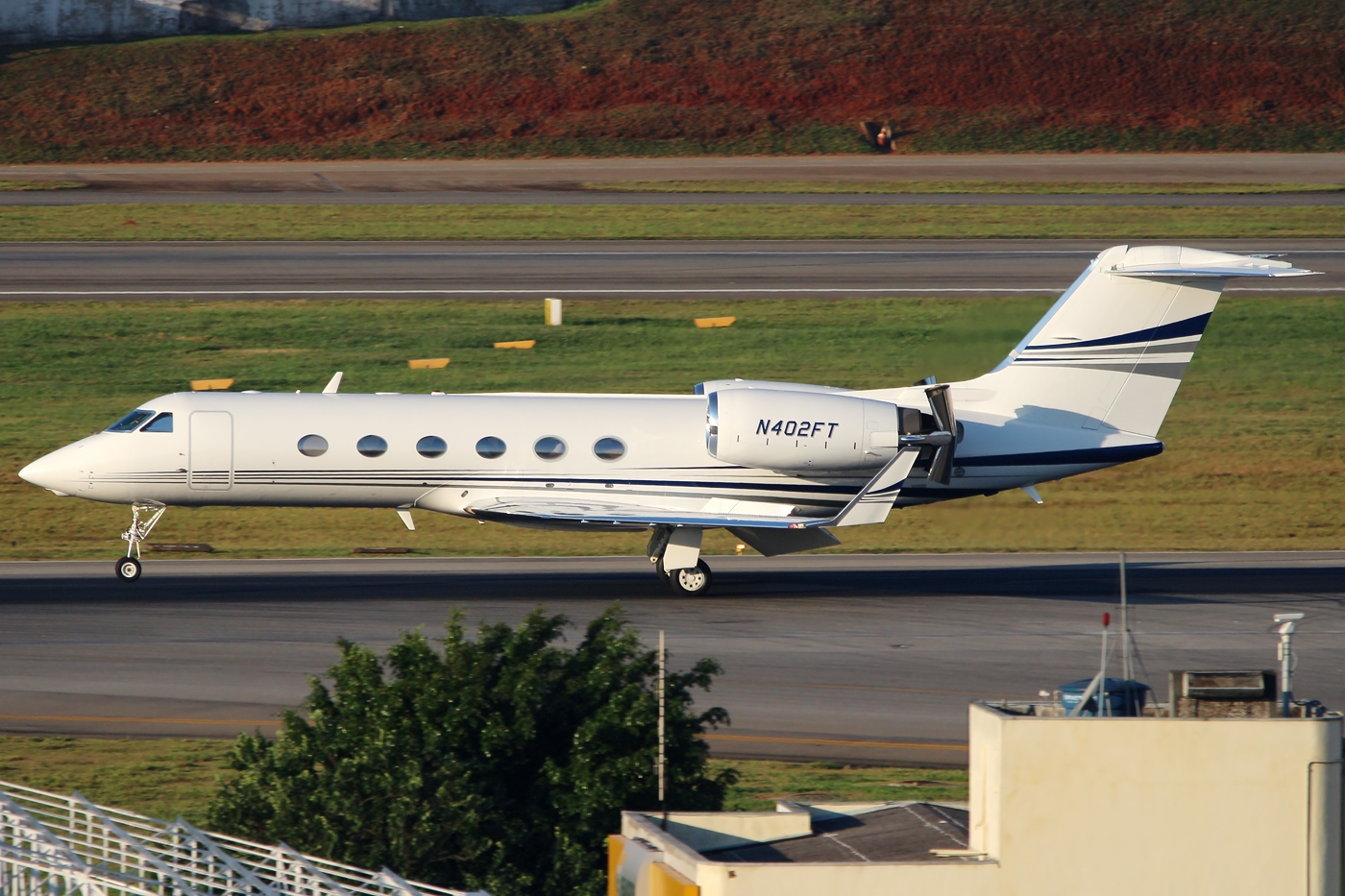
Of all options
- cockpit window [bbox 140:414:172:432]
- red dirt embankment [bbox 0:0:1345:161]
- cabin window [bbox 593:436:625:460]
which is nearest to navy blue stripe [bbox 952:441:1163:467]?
cabin window [bbox 593:436:625:460]

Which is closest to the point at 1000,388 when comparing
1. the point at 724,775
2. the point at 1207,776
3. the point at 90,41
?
the point at 724,775

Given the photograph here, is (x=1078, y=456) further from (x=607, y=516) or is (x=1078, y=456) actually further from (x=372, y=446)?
(x=372, y=446)

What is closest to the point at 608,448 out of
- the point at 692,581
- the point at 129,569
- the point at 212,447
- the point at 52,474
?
the point at 692,581

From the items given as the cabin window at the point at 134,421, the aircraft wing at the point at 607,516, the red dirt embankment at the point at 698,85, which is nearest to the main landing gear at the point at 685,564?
the aircraft wing at the point at 607,516

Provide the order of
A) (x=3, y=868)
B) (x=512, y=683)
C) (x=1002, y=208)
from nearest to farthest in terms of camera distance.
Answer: (x=3, y=868) < (x=512, y=683) < (x=1002, y=208)

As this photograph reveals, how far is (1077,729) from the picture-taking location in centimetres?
936

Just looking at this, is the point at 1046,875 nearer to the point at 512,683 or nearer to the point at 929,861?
the point at 929,861

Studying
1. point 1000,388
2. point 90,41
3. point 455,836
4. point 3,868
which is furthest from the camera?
point 90,41

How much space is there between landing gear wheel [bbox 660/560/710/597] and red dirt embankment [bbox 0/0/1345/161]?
1700 inches

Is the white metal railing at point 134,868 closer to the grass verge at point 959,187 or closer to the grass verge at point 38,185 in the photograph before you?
the grass verge at point 959,187

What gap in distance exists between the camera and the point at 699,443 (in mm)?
26609

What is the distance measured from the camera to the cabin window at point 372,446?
26078 millimetres

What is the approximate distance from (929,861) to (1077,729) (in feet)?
3.85

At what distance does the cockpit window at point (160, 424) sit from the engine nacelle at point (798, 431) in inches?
352
